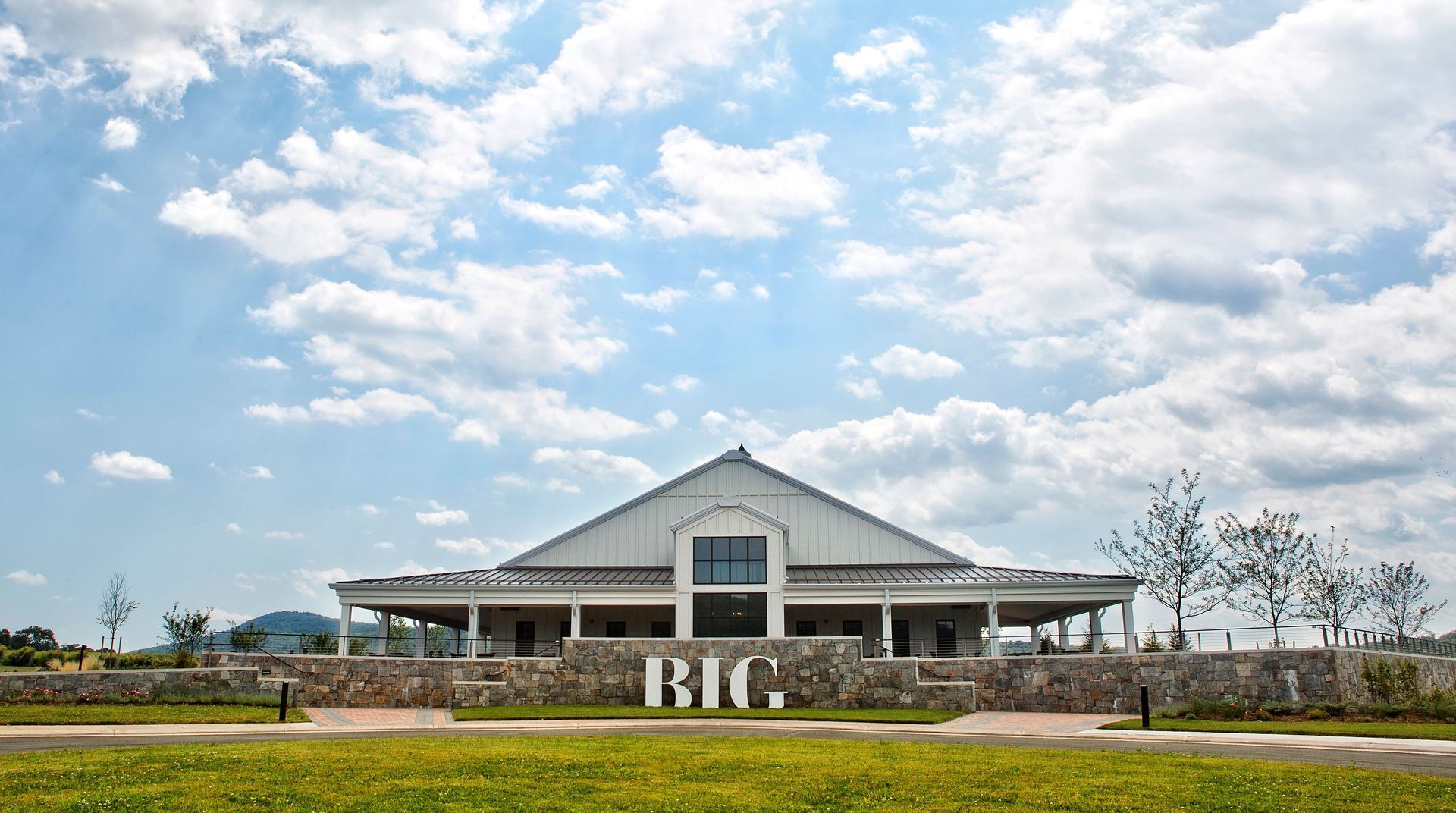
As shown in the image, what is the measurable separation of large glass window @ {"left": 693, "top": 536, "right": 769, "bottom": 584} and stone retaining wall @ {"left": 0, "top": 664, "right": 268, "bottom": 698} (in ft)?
49.9

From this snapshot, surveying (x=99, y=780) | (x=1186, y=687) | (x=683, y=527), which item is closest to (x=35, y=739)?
(x=99, y=780)

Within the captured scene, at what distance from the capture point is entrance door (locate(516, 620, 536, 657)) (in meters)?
41.4

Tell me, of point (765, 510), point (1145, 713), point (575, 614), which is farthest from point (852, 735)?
point (765, 510)

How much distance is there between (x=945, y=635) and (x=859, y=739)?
73.9 ft

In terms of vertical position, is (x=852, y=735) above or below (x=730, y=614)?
below

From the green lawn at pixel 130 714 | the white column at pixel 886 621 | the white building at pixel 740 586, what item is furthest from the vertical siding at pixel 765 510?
the green lawn at pixel 130 714

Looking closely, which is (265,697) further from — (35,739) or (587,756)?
(587,756)

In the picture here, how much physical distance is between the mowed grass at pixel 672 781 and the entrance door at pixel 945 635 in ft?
82.0

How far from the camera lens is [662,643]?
99.7 ft

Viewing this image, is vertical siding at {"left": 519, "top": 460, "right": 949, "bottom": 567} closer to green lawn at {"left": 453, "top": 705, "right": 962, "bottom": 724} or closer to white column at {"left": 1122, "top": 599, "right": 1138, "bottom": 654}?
white column at {"left": 1122, "top": 599, "right": 1138, "bottom": 654}

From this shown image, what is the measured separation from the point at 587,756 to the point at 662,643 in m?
15.5

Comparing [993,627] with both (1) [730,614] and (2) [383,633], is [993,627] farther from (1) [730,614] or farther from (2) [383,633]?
(2) [383,633]

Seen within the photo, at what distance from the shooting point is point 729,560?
1494 inches

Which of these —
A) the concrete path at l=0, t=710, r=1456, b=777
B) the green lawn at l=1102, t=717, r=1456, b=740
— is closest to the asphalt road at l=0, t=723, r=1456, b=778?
the concrete path at l=0, t=710, r=1456, b=777
